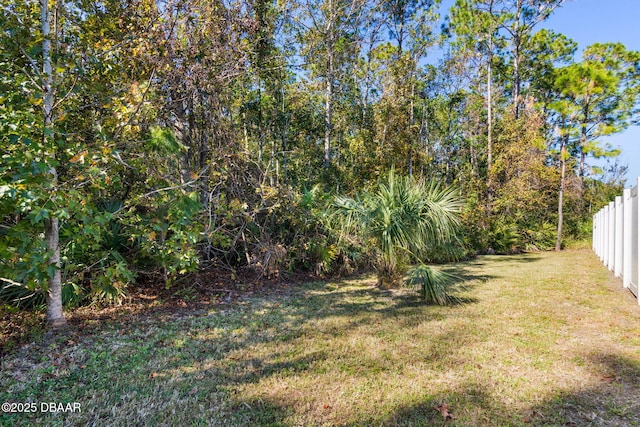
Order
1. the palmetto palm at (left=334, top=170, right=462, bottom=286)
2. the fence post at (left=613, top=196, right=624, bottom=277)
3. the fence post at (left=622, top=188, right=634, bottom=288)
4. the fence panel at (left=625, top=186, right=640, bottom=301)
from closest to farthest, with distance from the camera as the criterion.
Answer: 1. the palmetto palm at (left=334, top=170, right=462, bottom=286)
2. the fence panel at (left=625, top=186, right=640, bottom=301)
3. the fence post at (left=622, top=188, right=634, bottom=288)
4. the fence post at (left=613, top=196, right=624, bottom=277)

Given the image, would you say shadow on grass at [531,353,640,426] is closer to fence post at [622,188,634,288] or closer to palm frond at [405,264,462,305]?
palm frond at [405,264,462,305]

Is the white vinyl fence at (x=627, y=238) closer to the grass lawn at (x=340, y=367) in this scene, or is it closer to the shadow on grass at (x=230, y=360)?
the grass lawn at (x=340, y=367)

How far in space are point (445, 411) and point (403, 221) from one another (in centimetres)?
336

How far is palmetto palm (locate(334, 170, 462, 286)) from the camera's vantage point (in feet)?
17.3

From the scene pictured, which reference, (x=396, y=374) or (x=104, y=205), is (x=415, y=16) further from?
(x=396, y=374)

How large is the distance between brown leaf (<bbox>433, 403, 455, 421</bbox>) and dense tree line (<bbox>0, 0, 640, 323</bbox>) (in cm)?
311

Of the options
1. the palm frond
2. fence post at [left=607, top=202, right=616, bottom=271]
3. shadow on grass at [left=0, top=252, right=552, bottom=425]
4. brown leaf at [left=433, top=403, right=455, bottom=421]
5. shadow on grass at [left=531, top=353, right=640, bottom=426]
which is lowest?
shadow on grass at [left=0, top=252, right=552, bottom=425]

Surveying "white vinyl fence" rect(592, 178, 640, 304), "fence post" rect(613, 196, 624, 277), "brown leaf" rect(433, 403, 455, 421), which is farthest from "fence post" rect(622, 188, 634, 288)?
"brown leaf" rect(433, 403, 455, 421)

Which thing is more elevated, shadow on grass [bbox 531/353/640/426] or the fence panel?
the fence panel

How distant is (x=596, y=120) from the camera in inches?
725

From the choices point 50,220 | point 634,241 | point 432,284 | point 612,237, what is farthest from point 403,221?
point 612,237

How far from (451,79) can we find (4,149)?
21.4 meters

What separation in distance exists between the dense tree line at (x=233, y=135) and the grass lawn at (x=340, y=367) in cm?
83

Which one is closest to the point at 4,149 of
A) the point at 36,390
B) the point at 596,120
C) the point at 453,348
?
the point at 36,390
